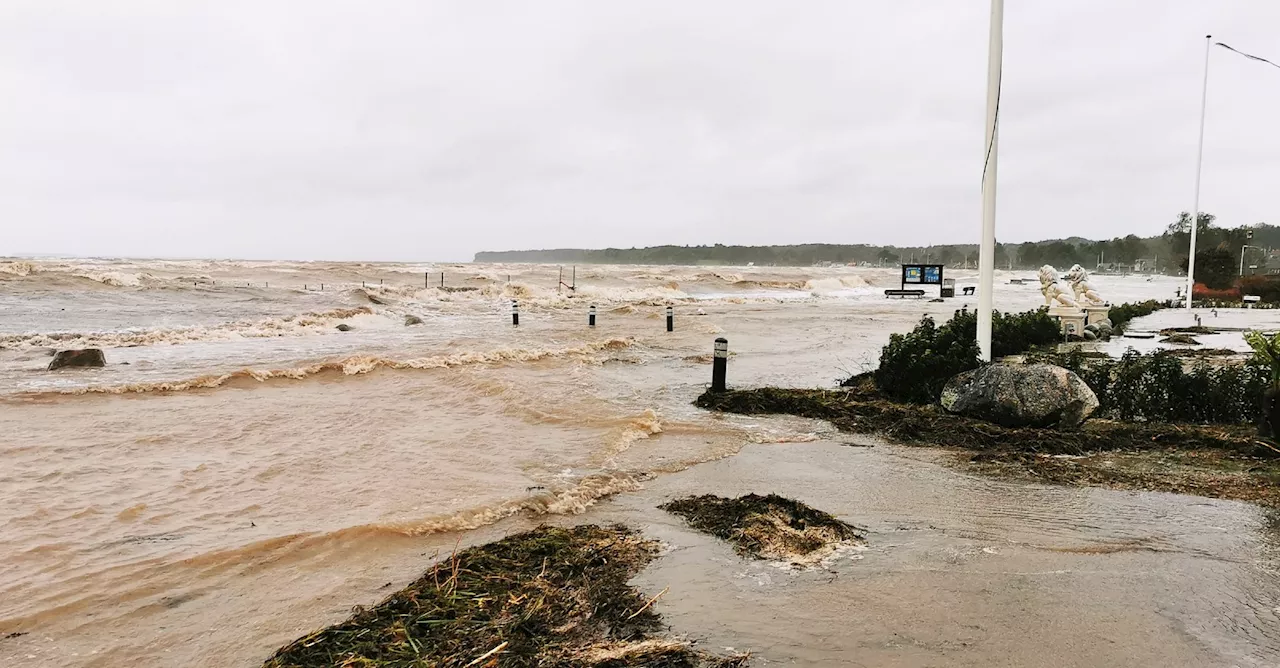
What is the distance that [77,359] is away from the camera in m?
14.3

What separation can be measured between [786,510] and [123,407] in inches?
406

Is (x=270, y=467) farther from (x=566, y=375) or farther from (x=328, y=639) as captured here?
(x=566, y=375)

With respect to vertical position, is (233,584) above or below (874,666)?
below

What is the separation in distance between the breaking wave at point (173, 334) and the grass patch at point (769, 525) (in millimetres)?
17761

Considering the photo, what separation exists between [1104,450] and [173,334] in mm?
22569

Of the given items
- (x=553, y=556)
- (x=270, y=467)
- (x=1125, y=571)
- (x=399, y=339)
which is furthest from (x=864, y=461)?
(x=399, y=339)

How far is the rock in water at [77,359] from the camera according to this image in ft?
46.3

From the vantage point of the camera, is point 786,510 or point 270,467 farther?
point 270,467

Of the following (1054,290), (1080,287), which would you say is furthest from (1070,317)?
(1080,287)

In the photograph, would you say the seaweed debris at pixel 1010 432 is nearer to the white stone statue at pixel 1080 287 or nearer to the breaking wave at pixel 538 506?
the breaking wave at pixel 538 506

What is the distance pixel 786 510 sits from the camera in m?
5.42

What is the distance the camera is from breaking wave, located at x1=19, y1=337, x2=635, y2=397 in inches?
470

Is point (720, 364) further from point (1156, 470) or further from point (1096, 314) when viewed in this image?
point (1096, 314)

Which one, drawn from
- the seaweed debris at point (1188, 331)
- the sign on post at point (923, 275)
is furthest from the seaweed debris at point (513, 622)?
the sign on post at point (923, 275)
